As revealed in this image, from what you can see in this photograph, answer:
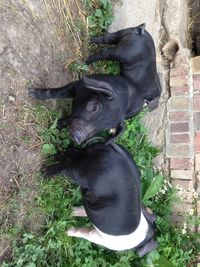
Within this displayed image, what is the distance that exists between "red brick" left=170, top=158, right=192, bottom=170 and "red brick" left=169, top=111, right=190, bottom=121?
43 cm

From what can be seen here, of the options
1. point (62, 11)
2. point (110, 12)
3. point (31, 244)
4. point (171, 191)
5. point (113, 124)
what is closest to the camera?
point (113, 124)

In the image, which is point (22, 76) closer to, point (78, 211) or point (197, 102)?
point (78, 211)

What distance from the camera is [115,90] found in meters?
2.87

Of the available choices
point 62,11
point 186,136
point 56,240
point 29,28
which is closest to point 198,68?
point 186,136

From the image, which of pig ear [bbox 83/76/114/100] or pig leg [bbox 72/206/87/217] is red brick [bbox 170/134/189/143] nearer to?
pig leg [bbox 72/206/87/217]

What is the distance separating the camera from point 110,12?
4.11 meters

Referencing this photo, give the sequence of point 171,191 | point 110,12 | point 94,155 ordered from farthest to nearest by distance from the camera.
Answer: point 171,191
point 110,12
point 94,155

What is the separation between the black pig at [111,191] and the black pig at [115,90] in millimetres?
306

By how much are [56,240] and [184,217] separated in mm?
1502

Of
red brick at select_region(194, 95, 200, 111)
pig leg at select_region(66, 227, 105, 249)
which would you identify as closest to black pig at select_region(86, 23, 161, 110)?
red brick at select_region(194, 95, 200, 111)

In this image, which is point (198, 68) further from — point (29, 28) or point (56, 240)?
point (56, 240)

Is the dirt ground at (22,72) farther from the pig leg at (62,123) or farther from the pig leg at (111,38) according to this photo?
the pig leg at (111,38)

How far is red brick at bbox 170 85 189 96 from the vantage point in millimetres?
4320

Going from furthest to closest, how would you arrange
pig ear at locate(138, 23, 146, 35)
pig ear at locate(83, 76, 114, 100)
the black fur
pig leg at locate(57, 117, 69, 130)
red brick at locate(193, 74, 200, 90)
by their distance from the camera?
1. red brick at locate(193, 74, 200, 90)
2. pig leg at locate(57, 117, 69, 130)
3. pig ear at locate(138, 23, 146, 35)
4. the black fur
5. pig ear at locate(83, 76, 114, 100)
